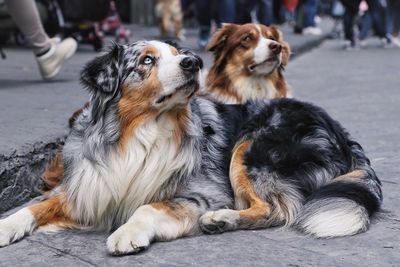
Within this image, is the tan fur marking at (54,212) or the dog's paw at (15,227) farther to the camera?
the tan fur marking at (54,212)

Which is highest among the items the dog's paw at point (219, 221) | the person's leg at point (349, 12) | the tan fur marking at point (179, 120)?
the tan fur marking at point (179, 120)

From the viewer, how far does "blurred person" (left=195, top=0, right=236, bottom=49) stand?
9.80m

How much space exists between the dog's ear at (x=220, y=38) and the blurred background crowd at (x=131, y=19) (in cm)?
203

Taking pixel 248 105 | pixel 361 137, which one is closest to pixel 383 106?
pixel 361 137

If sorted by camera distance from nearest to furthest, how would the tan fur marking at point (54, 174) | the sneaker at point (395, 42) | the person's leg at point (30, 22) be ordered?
the tan fur marking at point (54, 174), the person's leg at point (30, 22), the sneaker at point (395, 42)

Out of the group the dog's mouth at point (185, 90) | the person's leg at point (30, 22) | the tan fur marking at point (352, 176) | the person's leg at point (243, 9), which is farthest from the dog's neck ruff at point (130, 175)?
the person's leg at point (243, 9)

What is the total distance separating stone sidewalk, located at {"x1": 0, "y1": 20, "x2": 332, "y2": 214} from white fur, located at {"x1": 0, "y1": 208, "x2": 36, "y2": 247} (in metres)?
0.44

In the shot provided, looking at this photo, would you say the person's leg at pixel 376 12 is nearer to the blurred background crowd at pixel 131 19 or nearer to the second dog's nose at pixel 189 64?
the blurred background crowd at pixel 131 19

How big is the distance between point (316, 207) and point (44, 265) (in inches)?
51.1

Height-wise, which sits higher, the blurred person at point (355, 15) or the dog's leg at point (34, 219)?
the dog's leg at point (34, 219)

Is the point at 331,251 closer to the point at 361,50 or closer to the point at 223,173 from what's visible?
the point at 223,173

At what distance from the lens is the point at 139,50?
348 cm

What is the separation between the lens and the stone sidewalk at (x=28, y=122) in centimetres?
395

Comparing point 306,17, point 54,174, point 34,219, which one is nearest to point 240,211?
point 34,219
